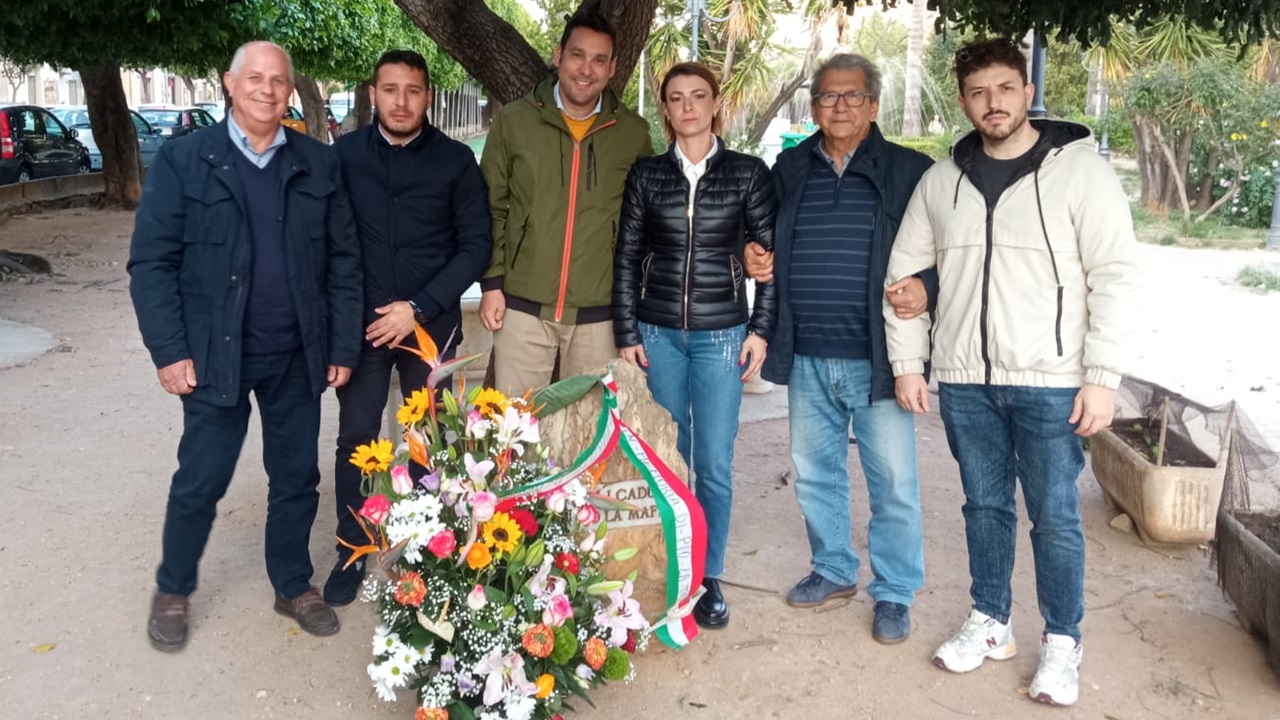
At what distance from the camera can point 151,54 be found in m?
14.6

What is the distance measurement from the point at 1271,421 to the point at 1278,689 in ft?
13.6

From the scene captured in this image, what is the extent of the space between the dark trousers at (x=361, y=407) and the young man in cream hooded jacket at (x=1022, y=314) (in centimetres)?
175

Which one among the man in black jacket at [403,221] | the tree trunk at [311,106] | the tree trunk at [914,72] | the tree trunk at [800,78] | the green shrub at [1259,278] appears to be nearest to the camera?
A: the man in black jacket at [403,221]

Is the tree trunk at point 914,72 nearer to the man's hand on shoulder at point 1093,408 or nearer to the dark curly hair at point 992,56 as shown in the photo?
the dark curly hair at point 992,56

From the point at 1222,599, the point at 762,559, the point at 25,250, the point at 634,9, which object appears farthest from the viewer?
the point at 25,250

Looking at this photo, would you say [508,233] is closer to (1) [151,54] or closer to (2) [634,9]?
(2) [634,9]

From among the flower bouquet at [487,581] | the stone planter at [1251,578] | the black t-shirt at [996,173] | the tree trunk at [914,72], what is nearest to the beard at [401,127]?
the flower bouquet at [487,581]

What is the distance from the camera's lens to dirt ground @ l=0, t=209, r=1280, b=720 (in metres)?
3.50

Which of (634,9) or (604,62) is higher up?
(634,9)

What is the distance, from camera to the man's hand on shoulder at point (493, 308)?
4.05m

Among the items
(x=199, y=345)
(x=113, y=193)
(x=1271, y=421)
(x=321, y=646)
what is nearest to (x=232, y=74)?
(x=199, y=345)

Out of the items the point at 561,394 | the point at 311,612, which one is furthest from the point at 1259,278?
the point at 311,612

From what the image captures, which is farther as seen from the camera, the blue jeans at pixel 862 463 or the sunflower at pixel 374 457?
the blue jeans at pixel 862 463

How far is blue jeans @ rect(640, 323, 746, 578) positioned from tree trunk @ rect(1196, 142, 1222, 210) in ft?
57.5
